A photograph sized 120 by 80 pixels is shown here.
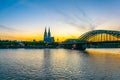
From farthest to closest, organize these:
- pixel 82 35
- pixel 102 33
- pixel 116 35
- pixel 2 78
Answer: pixel 82 35
pixel 102 33
pixel 116 35
pixel 2 78

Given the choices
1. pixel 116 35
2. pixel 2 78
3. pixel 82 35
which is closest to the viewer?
pixel 2 78

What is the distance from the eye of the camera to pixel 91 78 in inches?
1177

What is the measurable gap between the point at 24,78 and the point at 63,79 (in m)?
5.38

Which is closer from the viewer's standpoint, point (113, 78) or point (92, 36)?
point (113, 78)

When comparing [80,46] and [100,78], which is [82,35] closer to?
[80,46]

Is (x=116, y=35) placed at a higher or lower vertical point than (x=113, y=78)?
higher

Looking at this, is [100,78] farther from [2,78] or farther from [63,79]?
[2,78]

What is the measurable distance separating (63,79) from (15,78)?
660 cm

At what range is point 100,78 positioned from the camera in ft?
98.1

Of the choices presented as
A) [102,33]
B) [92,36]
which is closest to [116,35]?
[102,33]

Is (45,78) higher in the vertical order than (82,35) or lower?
lower

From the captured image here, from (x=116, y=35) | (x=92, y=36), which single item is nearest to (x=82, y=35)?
(x=92, y=36)

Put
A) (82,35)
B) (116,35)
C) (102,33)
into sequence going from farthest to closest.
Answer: (82,35) < (102,33) < (116,35)

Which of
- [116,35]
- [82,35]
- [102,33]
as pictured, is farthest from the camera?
[82,35]
